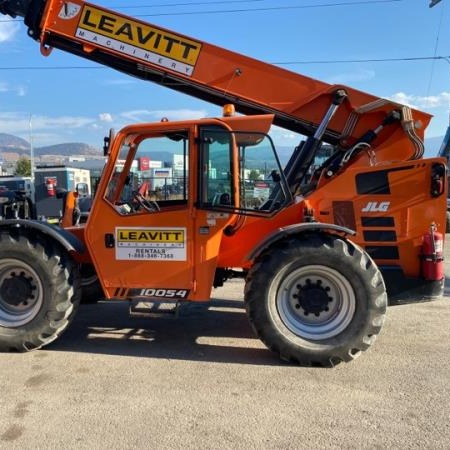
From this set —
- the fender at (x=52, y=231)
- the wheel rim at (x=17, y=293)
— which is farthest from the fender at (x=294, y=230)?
the wheel rim at (x=17, y=293)

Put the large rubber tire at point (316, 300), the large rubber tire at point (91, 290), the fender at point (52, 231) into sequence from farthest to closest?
1. the large rubber tire at point (91, 290)
2. the fender at point (52, 231)
3. the large rubber tire at point (316, 300)

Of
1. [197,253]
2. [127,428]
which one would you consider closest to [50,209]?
[197,253]

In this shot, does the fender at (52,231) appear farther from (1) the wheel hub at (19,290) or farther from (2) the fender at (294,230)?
(2) the fender at (294,230)

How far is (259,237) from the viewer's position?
5.12 metres

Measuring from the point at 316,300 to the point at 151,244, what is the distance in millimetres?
1732

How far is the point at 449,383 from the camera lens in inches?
169

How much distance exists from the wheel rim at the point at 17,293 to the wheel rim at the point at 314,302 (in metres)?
2.54

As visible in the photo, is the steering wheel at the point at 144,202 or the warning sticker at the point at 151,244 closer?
the warning sticker at the point at 151,244

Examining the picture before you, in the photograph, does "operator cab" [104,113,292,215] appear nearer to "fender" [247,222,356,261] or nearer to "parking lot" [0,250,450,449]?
"fender" [247,222,356,261]

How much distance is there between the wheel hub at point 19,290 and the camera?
5254 mm

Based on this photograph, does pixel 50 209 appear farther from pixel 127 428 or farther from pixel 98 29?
pixel 127 428

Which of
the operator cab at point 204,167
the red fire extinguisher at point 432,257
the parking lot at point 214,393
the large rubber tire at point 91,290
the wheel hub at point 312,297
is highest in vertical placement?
the operator cab at point 204,167

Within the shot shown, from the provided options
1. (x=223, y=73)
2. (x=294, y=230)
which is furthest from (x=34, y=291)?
(x=223, y=73)

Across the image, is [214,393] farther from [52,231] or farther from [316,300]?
[52,231]
